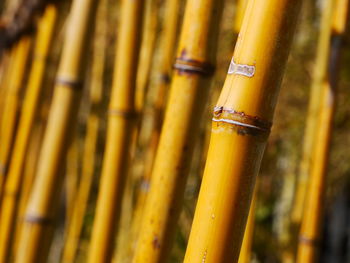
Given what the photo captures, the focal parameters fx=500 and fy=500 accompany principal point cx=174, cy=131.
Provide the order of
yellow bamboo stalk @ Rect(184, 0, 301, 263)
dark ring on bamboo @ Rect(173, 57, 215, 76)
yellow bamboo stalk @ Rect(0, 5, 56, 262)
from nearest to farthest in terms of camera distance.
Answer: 1. yellow bamboo stalk @ Rect(184, 0, 301, 263)
2. dark ring on bamboo @ Rect(173, 57, 215, 76)
3. yellow bamboo stalk @ Rect(0, 5, 56, 262)

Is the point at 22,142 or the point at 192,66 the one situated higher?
the point at 192,66

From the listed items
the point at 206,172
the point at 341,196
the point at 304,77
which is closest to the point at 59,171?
the point at 206,172

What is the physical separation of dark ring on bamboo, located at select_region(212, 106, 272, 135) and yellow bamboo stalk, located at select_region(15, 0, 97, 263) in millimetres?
338

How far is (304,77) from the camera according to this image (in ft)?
5.26

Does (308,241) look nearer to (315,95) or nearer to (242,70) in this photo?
(315,95)

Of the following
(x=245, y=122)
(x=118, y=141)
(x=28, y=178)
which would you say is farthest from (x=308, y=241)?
(x=28, y=178)

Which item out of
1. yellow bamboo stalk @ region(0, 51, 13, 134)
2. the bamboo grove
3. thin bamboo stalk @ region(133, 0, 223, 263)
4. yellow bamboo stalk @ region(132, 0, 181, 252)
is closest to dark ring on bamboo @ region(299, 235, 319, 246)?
the bamboo grove

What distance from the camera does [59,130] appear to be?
0.63 meters

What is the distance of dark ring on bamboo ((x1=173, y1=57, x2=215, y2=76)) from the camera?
1.52ft

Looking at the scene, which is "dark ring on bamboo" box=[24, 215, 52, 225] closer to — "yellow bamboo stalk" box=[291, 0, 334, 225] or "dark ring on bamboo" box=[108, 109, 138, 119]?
"dark ring on bamboo" box=[108, 109, 138, 119]

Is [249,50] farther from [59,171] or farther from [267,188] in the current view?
[267,188]

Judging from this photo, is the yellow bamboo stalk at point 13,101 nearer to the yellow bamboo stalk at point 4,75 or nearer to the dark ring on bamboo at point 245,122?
the yellow bamboo stalk at point 4,75

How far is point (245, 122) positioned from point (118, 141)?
35 centimetres

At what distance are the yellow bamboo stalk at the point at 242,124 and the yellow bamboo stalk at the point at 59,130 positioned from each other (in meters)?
0.33
